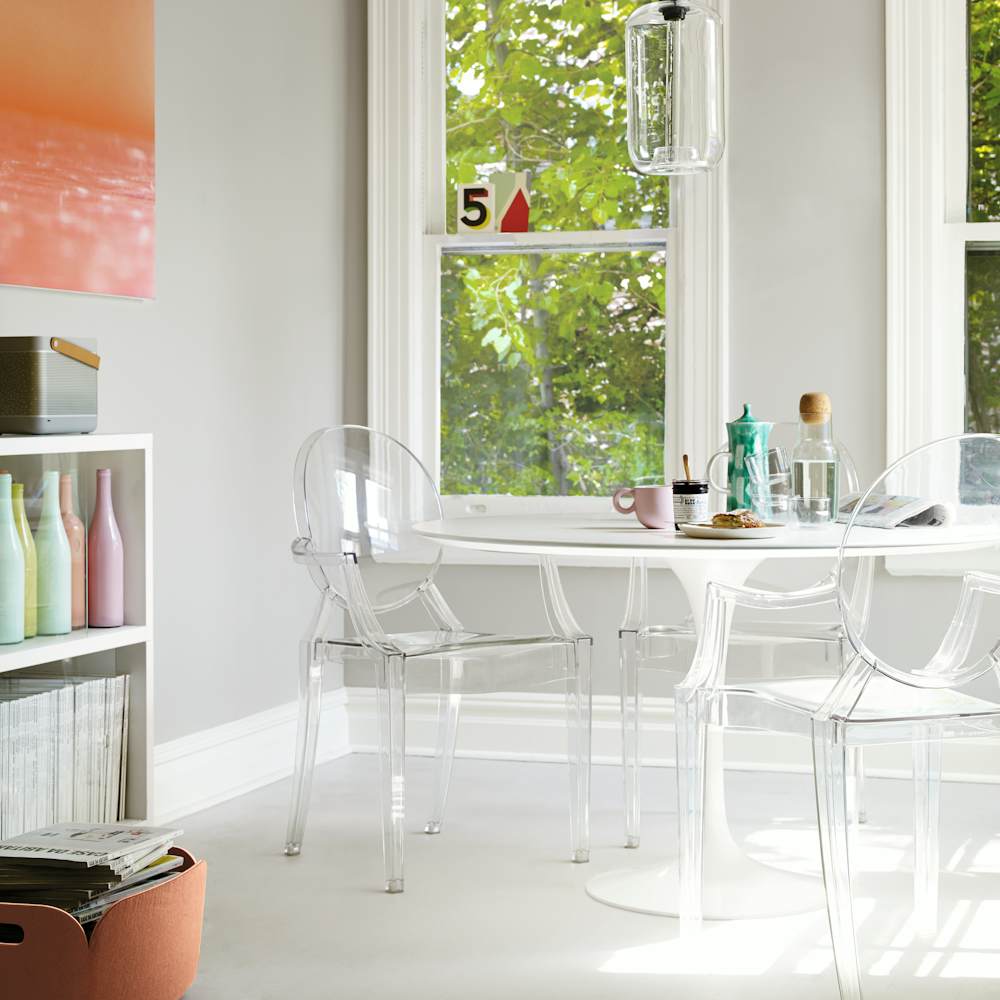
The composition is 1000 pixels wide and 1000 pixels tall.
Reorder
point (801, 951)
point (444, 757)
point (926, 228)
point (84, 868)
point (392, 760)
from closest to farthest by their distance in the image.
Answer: point (84, 868) → point (801, 951) → point (392, 760) → point (444, 757) → point (926, 228)

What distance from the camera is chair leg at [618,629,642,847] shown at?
3.12 m

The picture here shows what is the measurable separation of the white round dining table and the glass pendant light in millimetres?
725

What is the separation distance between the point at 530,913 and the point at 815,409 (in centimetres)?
111

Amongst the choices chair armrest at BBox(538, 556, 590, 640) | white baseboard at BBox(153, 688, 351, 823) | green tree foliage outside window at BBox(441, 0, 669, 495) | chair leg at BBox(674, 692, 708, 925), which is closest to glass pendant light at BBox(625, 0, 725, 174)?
chair armrest at BBox(538, 556, 590, 640)

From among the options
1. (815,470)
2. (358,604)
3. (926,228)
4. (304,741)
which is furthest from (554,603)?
(926,228)

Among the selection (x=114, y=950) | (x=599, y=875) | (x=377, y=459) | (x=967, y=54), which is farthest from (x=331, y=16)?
(x=114, y=950)

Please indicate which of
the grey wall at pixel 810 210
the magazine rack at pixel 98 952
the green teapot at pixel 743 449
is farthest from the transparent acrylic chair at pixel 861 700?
the magazine rack at pixel 98 952

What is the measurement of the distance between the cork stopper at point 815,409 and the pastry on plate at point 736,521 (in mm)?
261

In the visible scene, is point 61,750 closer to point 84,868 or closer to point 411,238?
point 84,868

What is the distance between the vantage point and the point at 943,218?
3686mm

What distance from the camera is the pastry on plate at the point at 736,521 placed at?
2.52 m

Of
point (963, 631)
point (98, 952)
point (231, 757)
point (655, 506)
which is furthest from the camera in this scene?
point (231, 757)

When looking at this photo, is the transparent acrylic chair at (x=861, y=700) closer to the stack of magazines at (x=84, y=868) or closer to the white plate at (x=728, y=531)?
the white plate at (x=728, y=531)

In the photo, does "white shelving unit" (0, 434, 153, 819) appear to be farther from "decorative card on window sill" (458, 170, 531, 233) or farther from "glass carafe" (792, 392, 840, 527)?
"decorative card on window sill" (458, 170, 531, 233)
